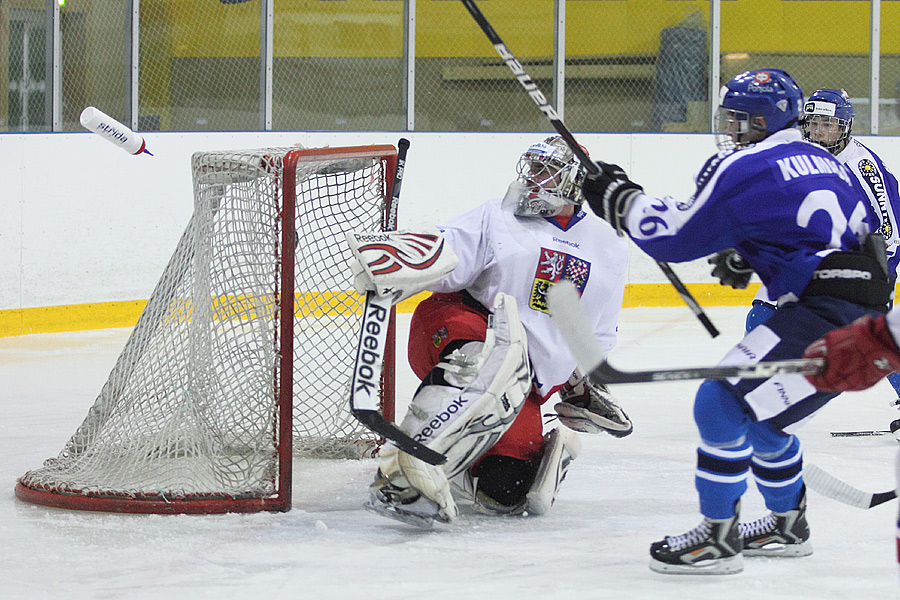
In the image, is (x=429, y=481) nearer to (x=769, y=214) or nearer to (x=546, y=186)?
(x=546, y=186)

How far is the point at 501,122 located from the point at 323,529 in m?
4.65

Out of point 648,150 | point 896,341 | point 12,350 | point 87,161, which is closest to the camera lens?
point 896,341

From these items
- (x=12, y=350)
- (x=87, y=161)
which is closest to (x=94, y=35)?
(x=87, y=161)

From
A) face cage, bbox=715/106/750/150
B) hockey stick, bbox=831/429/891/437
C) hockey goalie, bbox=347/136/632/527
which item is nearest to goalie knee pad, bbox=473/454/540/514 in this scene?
hockey goalie, bbox=347/136/632/527

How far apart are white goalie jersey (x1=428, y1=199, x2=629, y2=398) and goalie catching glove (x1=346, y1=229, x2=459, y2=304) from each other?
5.3 inches

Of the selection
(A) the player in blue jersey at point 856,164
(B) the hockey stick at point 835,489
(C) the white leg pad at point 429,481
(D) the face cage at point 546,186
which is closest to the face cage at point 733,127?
(D) the face cage at point 546,186

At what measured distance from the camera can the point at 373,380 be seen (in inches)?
96.7

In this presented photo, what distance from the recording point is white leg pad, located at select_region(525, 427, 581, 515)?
2.67m

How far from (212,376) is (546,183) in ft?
3.03

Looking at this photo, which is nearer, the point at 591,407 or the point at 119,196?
the point at 591,407

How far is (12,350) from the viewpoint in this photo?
4.96m

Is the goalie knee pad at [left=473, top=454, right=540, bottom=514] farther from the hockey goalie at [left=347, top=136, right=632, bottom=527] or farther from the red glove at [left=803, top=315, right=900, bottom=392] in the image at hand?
the red glove at [left=803, top=315, right=900, bottom=392]

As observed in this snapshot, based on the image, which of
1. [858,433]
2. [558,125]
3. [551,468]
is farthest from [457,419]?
[858,433]

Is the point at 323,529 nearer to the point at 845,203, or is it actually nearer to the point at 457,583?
the point at 457,583
